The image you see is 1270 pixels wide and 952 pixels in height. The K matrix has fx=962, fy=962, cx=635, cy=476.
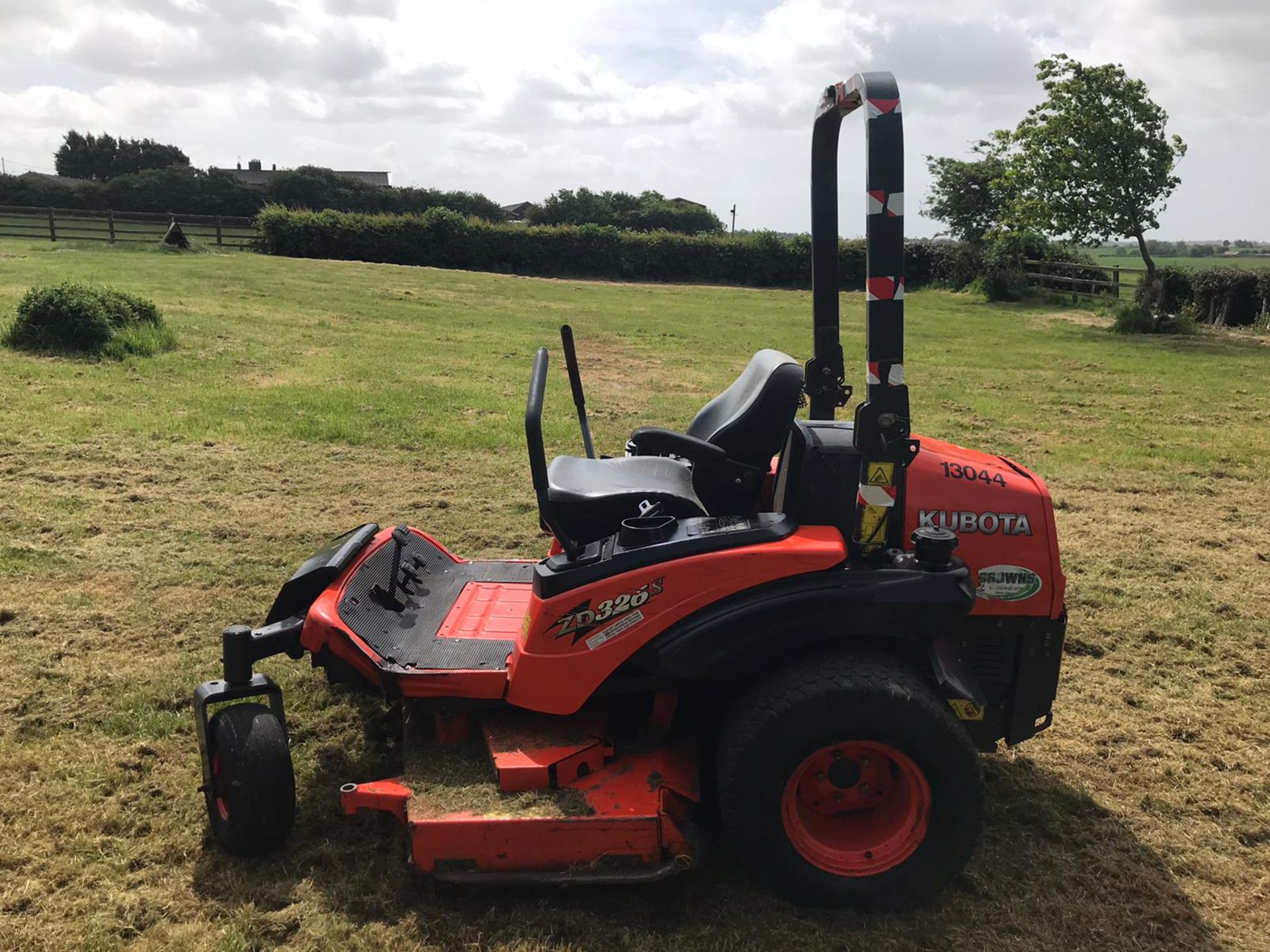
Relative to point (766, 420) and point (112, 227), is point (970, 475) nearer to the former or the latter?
point (766, 420)

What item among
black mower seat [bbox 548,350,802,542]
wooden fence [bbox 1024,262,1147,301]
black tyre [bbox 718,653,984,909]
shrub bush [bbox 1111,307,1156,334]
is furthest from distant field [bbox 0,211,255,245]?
black tyre [bbox 718,653,984,909]

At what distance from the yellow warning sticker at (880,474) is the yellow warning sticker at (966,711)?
0.78 meters

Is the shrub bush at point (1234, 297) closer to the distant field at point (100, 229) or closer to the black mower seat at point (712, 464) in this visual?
the black mower seat at point (712, 464)

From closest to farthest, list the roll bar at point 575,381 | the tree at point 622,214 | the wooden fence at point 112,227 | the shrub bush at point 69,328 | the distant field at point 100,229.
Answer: the roll bar at point 575,381 < the shrub bush at point 69,328 < the distant field at point 100,229 < the wooden fence at point 112,227 < the tree at point 622,214

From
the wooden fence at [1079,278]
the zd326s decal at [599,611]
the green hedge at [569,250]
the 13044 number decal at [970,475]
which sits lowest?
the zd326s decal at [599,611]

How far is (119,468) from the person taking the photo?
269 inches

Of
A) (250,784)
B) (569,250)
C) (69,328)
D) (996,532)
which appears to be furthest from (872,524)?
(569,250)

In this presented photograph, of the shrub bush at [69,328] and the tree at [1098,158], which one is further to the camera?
the tree at [1098,158]

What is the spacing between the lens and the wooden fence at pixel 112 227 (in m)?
29.1

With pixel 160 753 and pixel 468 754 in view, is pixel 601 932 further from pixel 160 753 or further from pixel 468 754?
pixel 160 753

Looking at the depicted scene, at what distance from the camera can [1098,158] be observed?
1831 cm

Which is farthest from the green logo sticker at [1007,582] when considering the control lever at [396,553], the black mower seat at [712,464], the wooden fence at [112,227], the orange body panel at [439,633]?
the wooden fence at [112,227]

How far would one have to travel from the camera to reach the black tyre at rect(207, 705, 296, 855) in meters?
2.87

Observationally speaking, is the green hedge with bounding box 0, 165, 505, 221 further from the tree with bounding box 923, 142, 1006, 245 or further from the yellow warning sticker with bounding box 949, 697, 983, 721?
the yellow warning sticker with bounding box 949, 697, 983, 721
